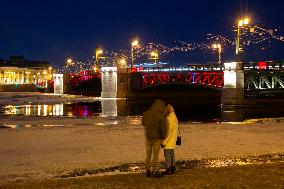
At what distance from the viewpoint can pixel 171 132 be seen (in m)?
11.6

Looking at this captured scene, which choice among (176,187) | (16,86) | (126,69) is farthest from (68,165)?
(16,86)

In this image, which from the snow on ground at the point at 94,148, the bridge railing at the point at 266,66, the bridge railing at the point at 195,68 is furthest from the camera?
the bridge railing at the point at 195,68

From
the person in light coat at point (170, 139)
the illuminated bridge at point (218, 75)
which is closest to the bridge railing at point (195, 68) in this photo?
the illuminated bridge at point (218, 75)

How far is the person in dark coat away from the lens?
11062 millimetres

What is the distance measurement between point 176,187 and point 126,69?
8602 centimetres

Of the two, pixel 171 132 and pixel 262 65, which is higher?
pixel 262 65

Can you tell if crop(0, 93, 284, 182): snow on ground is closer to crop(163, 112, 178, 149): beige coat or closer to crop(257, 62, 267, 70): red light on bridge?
crop(163, 112, 178, 149): beige coat

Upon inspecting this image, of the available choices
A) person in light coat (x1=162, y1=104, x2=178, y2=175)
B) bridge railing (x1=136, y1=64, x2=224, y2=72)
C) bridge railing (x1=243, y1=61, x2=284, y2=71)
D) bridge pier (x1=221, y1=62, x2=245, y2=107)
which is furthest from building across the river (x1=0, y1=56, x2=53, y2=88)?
person in light coat (x1=162, y1=104, x2=178, y2=175)

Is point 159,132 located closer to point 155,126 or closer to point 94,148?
point 155,126

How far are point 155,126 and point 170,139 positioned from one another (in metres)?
0.72

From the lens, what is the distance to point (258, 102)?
2672 inches

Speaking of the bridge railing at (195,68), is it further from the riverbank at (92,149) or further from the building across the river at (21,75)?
the building across the river at (21,75)

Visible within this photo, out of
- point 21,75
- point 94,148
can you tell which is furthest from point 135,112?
point 21,75

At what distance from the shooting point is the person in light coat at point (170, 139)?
11.5 meters
